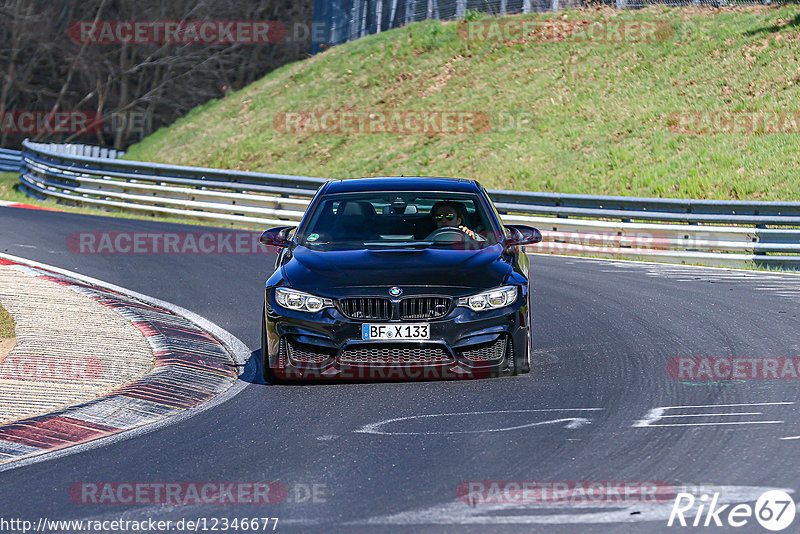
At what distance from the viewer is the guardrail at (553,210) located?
1678 cm

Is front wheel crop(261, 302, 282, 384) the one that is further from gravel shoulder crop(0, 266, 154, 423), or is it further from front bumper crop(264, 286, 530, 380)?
gravel shoulder crop(0, 266, 154, 423)

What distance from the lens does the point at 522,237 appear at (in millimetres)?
9141

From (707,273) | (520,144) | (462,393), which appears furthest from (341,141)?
(462,393)

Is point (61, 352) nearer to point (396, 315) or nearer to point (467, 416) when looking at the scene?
point (396, 315)

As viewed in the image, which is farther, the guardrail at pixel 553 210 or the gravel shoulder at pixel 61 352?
the guardrail at pixel 553 210

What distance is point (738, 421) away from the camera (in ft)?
22.2

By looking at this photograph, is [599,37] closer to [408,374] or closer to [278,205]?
[278,205]

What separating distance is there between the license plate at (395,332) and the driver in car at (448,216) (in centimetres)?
152

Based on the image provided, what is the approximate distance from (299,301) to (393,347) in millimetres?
762

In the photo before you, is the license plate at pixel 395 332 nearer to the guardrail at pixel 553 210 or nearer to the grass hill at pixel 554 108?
the guardrail at pixel 553 210

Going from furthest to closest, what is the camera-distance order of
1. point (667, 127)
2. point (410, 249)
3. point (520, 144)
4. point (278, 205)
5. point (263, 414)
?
1. point (520, 144)
2. point (667, 127)
3. point (278, 205)
4. point (410, 249)
5. point (263, 414)

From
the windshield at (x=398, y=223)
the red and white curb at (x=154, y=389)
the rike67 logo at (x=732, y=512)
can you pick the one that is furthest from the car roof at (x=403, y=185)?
the rike67 logo at (x=732, y=512)

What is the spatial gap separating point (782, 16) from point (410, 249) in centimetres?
2556

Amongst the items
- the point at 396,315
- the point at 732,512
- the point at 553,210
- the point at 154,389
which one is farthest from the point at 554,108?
the point at 732,512
